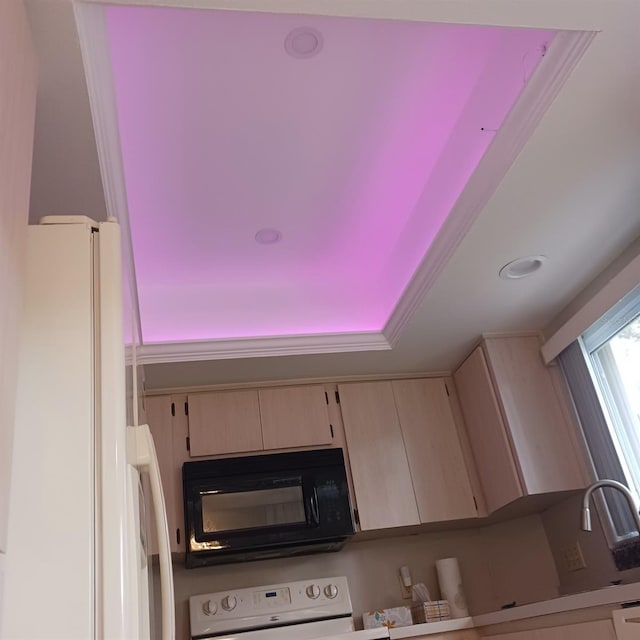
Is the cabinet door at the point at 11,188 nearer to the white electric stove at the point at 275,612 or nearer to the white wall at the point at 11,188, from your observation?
the white wall at the point at 11,188

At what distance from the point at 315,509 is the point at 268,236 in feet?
4.09

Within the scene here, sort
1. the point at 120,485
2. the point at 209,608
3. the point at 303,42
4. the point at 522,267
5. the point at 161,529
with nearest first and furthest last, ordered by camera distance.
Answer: the point at 120,485 → the point at 161,529 → the point at 303,42 → the point at 522,267 → the point at 209,608

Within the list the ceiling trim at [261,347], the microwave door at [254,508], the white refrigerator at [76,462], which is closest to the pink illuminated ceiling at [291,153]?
the ceiling trim at [261,347]

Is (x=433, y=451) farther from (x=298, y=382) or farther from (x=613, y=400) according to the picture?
(x=613, y=400)

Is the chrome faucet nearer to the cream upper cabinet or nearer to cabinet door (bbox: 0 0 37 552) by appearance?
the cream upper cabinet

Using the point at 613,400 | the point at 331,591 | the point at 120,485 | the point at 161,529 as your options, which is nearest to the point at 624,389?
the point at 613,400

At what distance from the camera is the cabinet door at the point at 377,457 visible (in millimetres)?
3064

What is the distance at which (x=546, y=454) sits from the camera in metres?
2.92

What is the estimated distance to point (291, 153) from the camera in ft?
7.94

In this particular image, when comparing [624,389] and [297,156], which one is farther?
[624,389]

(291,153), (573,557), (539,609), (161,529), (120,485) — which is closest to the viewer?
(120,485)

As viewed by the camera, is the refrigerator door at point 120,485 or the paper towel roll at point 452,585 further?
the paper towel roll at point 452,585

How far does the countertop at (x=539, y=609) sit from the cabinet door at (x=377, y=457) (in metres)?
0.46

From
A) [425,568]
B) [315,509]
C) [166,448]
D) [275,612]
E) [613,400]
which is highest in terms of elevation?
[166,448]
